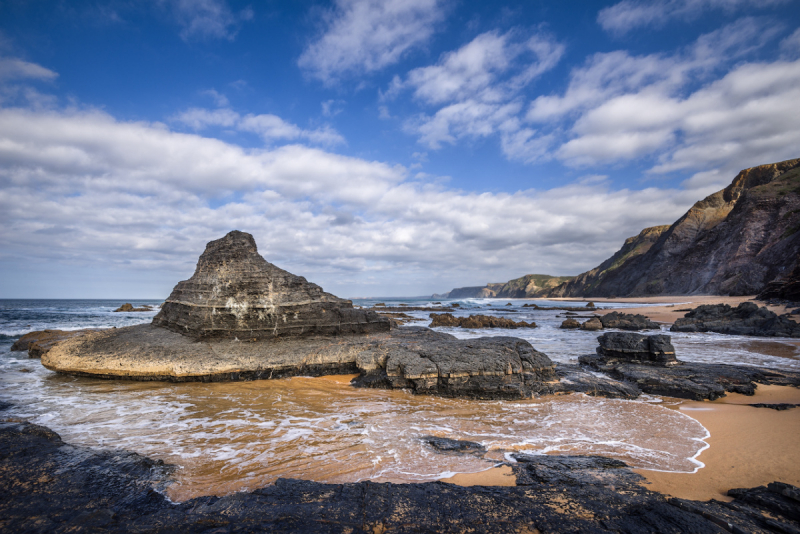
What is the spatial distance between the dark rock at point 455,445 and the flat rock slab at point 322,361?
279 centimetres

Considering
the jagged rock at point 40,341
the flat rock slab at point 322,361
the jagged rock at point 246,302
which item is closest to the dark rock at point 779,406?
the flat rock slab at point 322,361

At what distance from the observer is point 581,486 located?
3.62 meters

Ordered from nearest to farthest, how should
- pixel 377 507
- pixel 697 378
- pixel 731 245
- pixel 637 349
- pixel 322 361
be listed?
1. pixel 377 507
2. pixel 697 378
3. pixel 322 361
4. pixel 637 349
5. pixel 731 245

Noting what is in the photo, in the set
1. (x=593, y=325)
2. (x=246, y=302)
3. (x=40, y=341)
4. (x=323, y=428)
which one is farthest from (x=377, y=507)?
(x=593, y=325)

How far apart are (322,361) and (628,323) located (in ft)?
80.7

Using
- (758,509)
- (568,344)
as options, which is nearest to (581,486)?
(758,509)

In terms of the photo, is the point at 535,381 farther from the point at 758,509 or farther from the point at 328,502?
the point at 328,502

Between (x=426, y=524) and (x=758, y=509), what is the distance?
129 inches

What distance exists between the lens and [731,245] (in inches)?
1807

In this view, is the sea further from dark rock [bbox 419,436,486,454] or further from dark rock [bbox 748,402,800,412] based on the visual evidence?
dark rock [bbox 748,402,800,412]

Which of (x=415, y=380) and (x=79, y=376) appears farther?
(x=79, y=376)

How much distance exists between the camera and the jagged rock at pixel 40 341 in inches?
484

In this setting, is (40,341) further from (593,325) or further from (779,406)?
(593,325)

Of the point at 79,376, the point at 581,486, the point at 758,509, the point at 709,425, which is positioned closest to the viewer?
the point at 758,509
